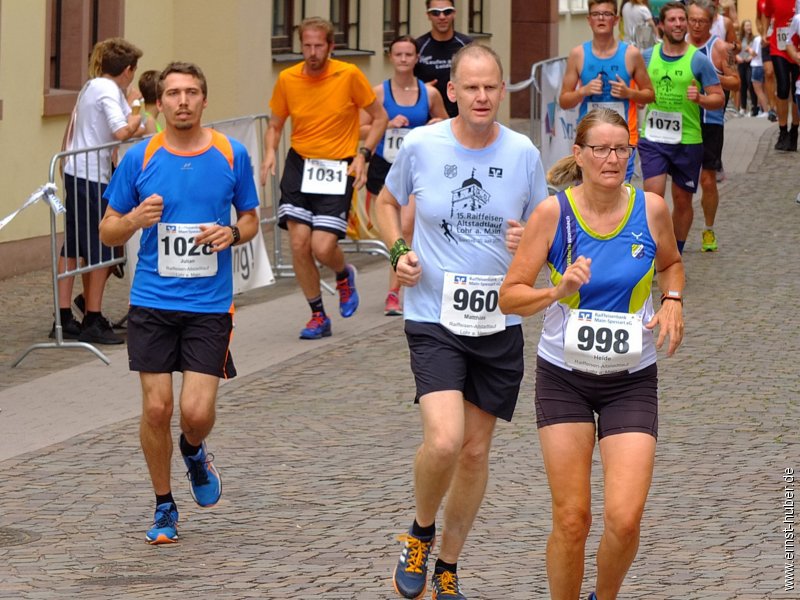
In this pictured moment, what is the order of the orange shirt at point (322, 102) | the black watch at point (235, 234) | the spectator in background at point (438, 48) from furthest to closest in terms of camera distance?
the spectator in background at point (438, 48)
the orange shirt at point (322, 102)
the black watch at point (235, 234)

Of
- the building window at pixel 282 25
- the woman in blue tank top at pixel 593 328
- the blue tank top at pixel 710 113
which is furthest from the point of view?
the building window at pixel 282 25

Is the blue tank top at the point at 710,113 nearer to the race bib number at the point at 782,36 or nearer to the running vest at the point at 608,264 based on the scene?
the race bib number at the point at 782,36

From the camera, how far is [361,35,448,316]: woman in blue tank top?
1290cm

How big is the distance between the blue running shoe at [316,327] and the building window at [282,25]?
7.70 metres

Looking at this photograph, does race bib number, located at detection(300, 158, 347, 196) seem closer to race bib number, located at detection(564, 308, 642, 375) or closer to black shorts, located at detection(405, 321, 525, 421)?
black shorts, located at detection(405, 321, 525, 421)

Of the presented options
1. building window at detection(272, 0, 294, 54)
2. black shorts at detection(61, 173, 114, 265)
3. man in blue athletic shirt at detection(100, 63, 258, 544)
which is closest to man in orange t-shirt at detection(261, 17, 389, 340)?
black shorts at detection(61, 173, 114, 265)

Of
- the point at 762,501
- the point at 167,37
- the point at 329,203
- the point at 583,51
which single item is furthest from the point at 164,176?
the point at 167,37

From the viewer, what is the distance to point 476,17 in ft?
85.7

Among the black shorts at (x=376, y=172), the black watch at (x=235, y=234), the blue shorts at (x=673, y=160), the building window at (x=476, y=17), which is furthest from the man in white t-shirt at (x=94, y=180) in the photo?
the building window at (x=476, y=17)

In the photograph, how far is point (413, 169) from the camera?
6.48 meters

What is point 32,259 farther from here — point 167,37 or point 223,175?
point 223,175

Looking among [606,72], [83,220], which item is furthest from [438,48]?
[83,220]

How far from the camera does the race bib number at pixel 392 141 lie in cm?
1315

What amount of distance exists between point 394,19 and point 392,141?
9.71 metres
